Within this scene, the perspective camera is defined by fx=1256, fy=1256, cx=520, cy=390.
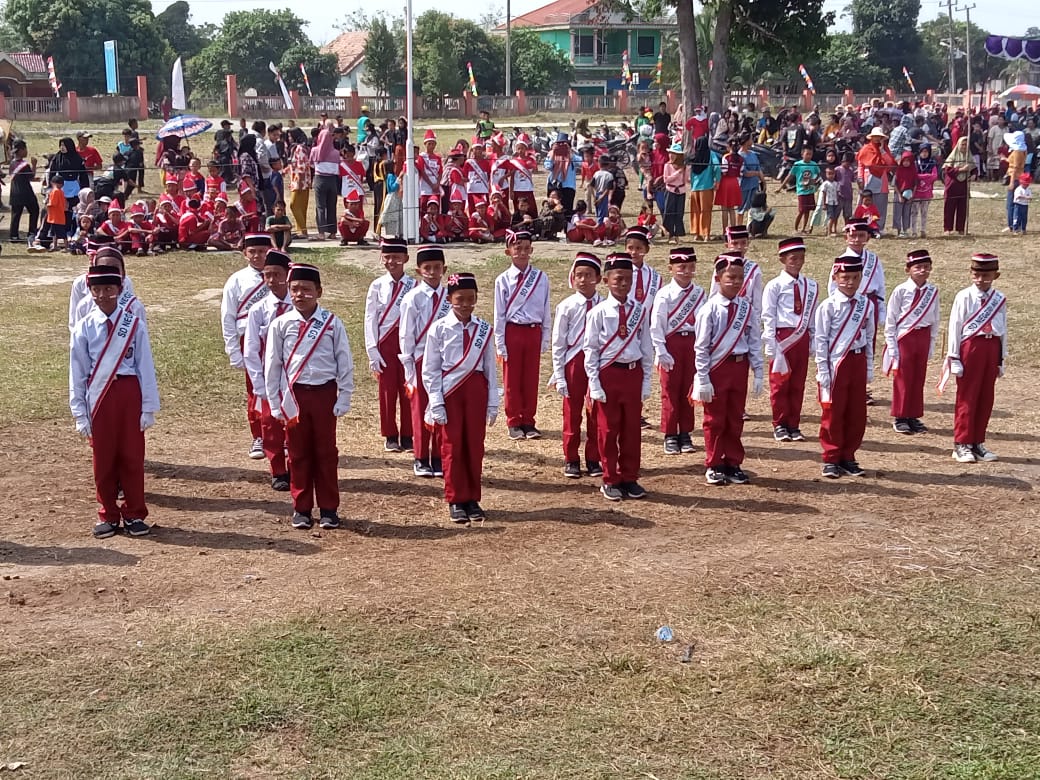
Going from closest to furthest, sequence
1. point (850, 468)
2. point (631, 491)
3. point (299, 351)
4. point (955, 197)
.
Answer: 1. point (299, 351)
2. point (631, 491)
3. point (850, 468)
4. point (955, 197)

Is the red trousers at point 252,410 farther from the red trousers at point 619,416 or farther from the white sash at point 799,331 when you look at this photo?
the white sash at point 799,331

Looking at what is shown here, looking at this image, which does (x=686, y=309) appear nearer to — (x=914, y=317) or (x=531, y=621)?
(x=914, y=317)

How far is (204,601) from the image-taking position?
320 inches

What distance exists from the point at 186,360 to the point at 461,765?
10.2m

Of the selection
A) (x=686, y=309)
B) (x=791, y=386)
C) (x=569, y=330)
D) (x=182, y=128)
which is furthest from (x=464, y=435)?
(x=182, y=128)

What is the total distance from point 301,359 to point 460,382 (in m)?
1.22

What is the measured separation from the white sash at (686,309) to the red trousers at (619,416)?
1418 millimetres

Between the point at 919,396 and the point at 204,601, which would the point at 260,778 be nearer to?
the point at 204,601

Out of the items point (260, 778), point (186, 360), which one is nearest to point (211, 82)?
point (186, 360)

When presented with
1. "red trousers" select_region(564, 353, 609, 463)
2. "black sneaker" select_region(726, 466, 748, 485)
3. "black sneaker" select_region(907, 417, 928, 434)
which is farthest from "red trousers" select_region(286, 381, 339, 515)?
"black sneaker" select_region(907, 417, 928, 434)

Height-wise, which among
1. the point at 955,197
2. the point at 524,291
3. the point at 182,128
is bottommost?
the point at 524,291

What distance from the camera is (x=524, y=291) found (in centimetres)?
1207

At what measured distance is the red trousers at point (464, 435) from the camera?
959 cm

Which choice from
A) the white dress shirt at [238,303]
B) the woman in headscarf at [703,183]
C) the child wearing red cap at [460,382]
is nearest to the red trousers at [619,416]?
the child wearing red cap at [460,382]
